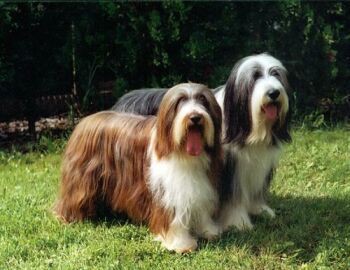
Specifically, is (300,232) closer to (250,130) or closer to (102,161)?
(250,130)

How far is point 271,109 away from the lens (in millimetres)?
3980

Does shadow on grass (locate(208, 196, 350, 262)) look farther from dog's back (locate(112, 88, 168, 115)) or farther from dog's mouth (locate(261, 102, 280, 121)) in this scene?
dog's back (locate(112, 88, 168, 115))

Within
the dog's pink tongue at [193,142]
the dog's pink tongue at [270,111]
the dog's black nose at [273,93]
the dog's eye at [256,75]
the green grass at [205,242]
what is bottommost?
the green grass at [205,242]

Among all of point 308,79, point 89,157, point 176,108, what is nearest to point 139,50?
point 308,79

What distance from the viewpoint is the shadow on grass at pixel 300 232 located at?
13.5 feet

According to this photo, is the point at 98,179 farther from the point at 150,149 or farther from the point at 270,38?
the point at 270,38

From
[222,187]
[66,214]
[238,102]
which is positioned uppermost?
[238,102]

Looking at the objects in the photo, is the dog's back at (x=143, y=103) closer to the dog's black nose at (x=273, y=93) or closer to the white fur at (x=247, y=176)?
the white fur at (x=247, y=176)

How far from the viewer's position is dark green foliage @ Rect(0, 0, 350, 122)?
6.71m

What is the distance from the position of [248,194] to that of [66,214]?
1356 mm

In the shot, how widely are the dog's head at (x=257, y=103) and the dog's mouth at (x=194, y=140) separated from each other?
0.40m

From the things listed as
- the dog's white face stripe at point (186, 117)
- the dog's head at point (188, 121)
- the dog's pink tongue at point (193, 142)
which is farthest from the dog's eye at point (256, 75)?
the dog's pink tongue at point (193, 142)

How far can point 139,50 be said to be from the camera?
679 centimetres

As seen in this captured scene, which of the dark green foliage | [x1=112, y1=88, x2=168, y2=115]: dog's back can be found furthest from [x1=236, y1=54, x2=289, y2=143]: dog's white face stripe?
the dark green foliage
